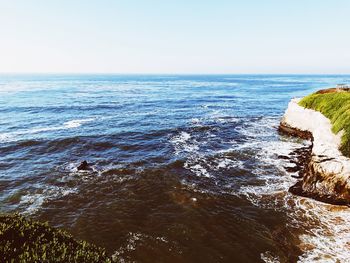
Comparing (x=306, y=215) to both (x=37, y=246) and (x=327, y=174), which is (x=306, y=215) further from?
(x=37, y=246)

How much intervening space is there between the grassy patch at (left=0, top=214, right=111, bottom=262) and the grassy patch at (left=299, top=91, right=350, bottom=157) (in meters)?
18.3

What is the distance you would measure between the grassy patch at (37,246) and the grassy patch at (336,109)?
1831 centimetres

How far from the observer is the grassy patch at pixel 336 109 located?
19737 millimetres

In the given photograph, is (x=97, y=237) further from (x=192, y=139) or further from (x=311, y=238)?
(x=192, y=139)

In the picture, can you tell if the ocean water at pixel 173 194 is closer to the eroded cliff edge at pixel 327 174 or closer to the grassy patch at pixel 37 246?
the eroded cliff edge at pixel 327 174

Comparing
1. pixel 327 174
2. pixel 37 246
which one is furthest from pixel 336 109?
pixel 37 246

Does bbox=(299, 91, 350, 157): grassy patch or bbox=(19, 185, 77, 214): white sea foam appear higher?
bbox=(299, 91, 350, 157): grassy patch

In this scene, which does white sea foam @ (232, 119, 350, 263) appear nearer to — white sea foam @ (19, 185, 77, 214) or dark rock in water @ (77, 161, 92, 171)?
white sea foam @ (19, 185, 77, 214)

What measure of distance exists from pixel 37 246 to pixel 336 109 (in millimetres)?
29062

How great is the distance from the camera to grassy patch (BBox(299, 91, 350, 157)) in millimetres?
19737

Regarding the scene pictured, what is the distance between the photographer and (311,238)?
13.7m

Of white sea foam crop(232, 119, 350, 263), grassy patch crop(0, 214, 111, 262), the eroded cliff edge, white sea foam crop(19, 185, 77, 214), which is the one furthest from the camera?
white sea foam crop(19, 185, 77, 214)

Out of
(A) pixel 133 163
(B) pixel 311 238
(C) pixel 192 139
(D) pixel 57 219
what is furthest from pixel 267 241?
(C) pixel 192 139

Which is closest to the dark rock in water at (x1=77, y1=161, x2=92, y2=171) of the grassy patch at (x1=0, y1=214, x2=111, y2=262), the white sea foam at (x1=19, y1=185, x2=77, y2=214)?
the white sea foam at (x1=19, y1=185, x2=77, y2=214)
